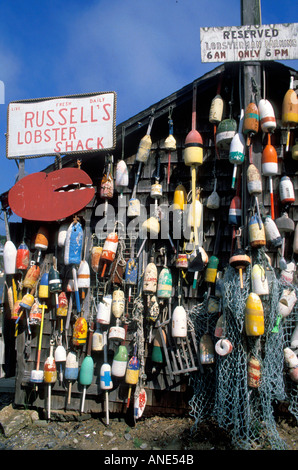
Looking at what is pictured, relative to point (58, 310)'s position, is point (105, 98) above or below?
above

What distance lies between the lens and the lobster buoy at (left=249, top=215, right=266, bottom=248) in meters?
4.04

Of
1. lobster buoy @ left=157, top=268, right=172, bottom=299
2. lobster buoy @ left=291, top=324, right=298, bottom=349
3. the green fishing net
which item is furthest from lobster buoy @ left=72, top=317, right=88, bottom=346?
lobster buoy @ left=291, top=324, right=298, bottom=349

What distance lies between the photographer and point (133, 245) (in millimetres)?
4801

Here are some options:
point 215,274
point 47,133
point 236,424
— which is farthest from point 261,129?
point 236,424

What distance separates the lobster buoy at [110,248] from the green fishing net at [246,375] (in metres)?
1.30

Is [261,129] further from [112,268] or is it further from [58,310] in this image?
[58,310]

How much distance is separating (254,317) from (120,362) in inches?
61.8

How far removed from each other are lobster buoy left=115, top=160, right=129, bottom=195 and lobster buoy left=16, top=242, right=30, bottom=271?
1411mm

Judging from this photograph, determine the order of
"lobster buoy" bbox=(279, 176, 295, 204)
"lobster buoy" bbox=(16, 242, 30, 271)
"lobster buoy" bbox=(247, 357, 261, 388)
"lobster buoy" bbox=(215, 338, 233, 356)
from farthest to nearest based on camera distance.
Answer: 1. "lobster buoy" bbox=(16, 242, 30, 271)
2. "lobster buoy" bbox=(279, 176, 295, 204)
3. "lobster buoy" bbox=(215, 338, 233, 356)
4. "lobster buoy" bbox=(247, 357, 261, 388)

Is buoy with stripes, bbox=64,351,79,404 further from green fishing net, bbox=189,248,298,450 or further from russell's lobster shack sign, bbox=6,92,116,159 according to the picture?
russell's lobster shack sign, bbox=6,92,116,159

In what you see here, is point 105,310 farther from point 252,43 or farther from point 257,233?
point 252,43

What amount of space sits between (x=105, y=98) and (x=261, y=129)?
2.00 meters

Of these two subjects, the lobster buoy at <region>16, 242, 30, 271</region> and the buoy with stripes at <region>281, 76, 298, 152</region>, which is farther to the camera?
the lobster buoy at <region>16, 242, 30, 271</region>
